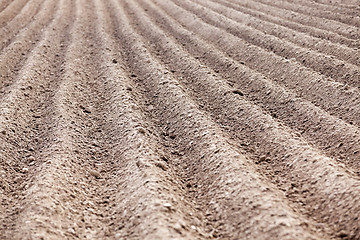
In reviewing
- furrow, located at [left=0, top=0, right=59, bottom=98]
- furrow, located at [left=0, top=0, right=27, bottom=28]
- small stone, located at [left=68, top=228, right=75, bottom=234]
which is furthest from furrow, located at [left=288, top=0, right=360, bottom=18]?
furrow, located at [left=0, top=0, right=27, bottom=28]

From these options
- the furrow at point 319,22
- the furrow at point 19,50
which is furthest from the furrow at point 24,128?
the furrow at point 319,22

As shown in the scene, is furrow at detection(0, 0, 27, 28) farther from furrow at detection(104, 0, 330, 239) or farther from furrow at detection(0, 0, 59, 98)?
furrow at detection(104, 0, 330, 239)

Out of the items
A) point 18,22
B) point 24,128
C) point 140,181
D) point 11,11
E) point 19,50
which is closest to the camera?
point 140,181

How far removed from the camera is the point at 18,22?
724 centimetres

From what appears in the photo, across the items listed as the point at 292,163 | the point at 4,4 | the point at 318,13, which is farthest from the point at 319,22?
the point at 4,4

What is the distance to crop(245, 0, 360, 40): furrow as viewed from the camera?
5.59m

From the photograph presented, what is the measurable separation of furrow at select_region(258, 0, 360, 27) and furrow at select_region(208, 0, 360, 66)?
805 millimetres

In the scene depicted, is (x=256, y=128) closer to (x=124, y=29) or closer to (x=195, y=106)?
(x=195, y=106)

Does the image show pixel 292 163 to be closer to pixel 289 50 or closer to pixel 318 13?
pixel 289 50

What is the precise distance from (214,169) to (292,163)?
26.1 inches

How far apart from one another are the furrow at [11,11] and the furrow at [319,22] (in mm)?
5652

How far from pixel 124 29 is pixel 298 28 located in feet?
10.5

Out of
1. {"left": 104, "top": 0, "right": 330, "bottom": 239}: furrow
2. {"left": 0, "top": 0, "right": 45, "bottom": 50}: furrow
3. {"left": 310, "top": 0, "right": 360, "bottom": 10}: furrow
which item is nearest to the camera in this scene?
{"left": 104, "top": 0, "right": 330, "bottom": 239}: furrow

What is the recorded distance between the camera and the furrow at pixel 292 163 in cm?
235
